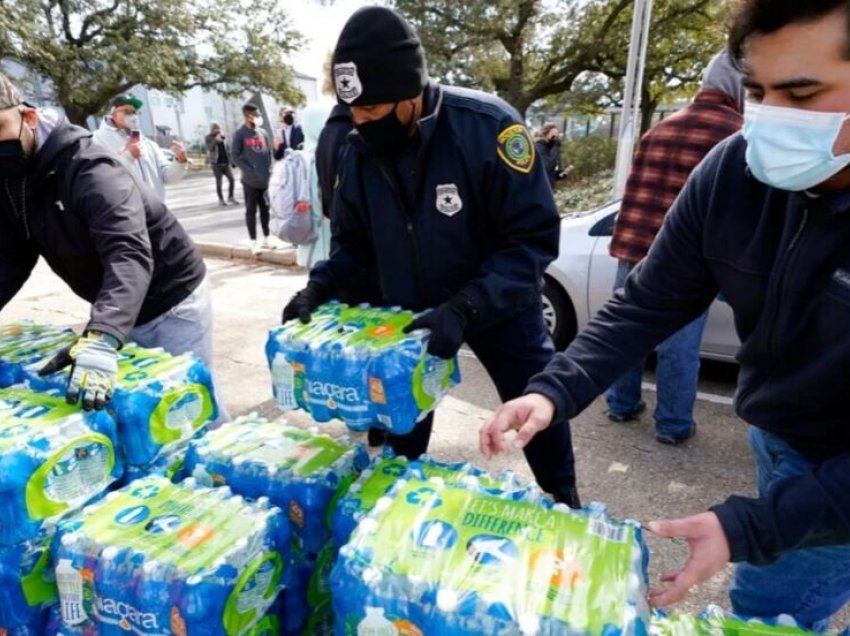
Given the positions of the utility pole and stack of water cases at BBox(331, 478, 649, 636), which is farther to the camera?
the utility pole

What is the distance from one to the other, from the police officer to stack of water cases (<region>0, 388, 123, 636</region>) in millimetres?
718

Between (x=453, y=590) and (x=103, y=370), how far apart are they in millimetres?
1173

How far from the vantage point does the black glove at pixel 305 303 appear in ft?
6.77

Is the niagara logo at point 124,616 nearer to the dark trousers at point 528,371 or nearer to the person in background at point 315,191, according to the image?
the dark trousers at point 528,371

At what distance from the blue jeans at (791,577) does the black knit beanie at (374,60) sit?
4.52 ft

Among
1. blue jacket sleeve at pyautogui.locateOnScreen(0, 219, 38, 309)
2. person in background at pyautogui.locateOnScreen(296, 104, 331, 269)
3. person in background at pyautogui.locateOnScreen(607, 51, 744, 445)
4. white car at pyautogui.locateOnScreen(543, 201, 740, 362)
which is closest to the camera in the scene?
blue jacket sleeve at pyautogui.locateOnScreen(0, 219, 38, 309)

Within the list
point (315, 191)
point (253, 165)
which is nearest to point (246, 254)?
point (253, 165)

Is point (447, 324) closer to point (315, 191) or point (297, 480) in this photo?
point (297, 480)

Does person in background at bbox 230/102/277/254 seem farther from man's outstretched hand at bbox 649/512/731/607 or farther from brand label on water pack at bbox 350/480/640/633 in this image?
man's outstretched hand at bbox 649/512/731/607

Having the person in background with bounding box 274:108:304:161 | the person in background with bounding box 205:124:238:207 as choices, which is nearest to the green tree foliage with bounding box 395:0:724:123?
the person in background with bounding box 205:124:238:207

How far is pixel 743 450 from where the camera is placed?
336 centimetres

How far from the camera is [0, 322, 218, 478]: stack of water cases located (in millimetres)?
1736

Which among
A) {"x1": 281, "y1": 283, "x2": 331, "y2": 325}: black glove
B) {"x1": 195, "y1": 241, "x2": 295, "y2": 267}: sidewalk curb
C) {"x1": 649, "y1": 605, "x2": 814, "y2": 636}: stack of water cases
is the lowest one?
{"x1": 195, "y1": 241, "x2": 295, "y2": 267}: sidewalk curb

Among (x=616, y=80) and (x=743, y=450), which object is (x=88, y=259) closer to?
(x=743, y=450)
